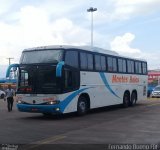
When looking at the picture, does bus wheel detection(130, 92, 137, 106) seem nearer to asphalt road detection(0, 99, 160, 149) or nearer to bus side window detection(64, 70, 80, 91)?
bus side window detection(64, 70, 80, 91)

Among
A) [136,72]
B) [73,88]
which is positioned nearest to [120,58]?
[136,72]

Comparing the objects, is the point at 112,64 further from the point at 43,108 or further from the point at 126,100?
the point at 43,108

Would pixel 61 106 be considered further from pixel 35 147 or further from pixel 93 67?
pixel 35 147

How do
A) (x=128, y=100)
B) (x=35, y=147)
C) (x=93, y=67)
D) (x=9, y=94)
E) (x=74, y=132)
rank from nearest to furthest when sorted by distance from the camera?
1. (x=35, y=147)
2. (x=74, y=132)
3. (x=93, y=67)
4. (x=9, y=94)
5. (x=128, y=100)

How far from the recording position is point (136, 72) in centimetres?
2873

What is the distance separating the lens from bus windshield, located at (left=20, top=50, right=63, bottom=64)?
19484mm

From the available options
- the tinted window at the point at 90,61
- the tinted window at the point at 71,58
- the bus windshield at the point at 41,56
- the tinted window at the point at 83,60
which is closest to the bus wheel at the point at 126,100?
the tinted window at the point at 90,61

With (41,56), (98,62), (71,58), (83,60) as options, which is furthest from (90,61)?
(41,56)

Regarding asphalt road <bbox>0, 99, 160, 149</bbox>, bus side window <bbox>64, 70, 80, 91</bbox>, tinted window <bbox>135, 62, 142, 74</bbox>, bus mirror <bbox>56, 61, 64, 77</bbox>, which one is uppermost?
tinted window <bbox>135, 62, 142, 74</bbox>

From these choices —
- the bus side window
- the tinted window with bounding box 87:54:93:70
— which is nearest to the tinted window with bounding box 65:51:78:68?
the bus side window

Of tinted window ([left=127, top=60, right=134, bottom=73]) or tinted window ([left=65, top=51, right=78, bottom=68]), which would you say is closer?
tinted window ([left=65, top=51, right=78, bottom=68])

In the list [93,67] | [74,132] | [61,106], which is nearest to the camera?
[74,132]

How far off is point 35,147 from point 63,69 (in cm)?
831

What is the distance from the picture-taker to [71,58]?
20.0 m
